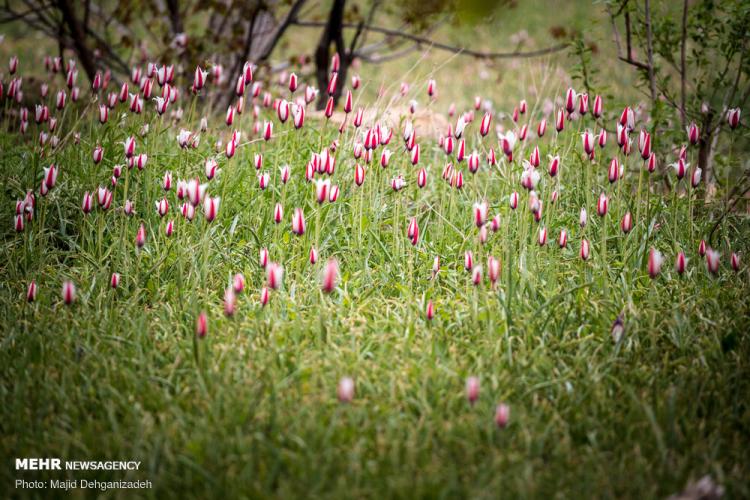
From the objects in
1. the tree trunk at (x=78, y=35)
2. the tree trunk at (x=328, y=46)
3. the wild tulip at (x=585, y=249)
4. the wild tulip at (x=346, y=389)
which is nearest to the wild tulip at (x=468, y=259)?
the wild tulip at (x=585, y=249)

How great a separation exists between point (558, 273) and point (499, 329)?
0.59 metres

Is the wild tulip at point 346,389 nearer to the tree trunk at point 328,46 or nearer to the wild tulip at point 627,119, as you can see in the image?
the wild tulip at point 627,119

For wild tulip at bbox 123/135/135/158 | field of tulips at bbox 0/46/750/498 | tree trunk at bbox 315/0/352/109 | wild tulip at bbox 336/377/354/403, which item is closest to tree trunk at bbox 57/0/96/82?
field of tulips at bbox 0/46/750/498

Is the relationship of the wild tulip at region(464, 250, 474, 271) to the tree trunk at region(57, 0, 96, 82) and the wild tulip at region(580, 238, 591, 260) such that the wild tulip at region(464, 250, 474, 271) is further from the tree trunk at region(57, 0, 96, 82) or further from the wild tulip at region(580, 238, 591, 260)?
the tree trunk at region(57, 0, 96, 82)

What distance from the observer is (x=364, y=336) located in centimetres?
277

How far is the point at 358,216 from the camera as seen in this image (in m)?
3.57

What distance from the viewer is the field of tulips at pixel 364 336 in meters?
2.12

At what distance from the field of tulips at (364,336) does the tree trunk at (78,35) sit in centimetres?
154

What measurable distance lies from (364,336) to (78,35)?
154 inches

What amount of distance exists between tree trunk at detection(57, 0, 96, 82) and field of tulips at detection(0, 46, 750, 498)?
154 cm

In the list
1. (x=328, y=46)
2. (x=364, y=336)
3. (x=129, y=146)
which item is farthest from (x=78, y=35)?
(x=364, y=336)

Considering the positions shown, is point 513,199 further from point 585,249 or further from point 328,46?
point 328,46

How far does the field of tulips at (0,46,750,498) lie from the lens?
6.97 ft

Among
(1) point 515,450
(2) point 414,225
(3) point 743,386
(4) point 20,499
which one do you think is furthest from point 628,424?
(4) point 20,499
